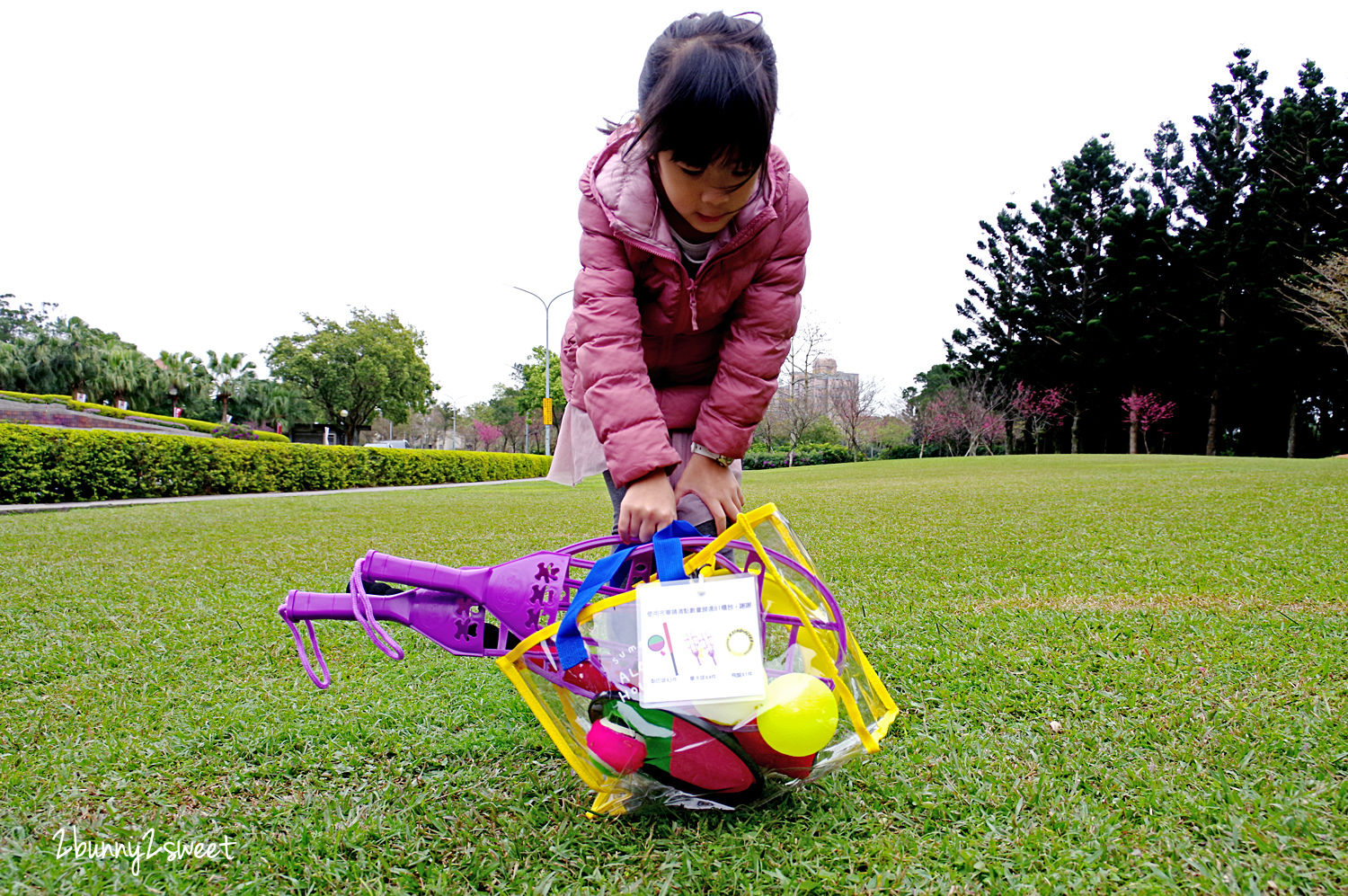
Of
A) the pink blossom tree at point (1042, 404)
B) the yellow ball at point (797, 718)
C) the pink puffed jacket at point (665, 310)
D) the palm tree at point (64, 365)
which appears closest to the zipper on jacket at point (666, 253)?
the pink puffed jacket at point (665, 310)

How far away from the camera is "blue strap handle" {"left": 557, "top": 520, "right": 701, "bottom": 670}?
3.87 ft

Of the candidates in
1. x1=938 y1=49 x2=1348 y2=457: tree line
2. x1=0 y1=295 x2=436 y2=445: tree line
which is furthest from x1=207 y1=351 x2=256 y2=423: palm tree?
x1=938 y1=49 x2=1348 y2=457: tree line

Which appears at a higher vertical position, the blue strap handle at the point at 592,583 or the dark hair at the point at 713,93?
the dark hair at the point at 713,93

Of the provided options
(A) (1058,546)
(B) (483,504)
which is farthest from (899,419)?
(A) (1058,546)

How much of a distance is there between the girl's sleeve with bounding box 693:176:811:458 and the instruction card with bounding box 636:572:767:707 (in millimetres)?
439

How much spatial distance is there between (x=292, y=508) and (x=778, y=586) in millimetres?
8255

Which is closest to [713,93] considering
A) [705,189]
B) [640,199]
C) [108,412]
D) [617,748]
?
[705,189]

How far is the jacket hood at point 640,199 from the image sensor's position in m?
1.39

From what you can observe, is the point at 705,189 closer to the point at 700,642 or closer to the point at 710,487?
the point at 710,487

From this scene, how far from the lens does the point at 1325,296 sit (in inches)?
660

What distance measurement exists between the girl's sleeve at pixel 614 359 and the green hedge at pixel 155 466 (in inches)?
407

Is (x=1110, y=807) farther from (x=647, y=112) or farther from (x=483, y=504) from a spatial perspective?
(x=483, y=504)

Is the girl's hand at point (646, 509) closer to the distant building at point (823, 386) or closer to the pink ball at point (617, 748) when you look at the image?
the pink ball at point (617, 748)

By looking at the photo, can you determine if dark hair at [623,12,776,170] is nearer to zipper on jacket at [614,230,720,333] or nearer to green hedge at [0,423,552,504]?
zipper on jacket at [614,230,720,333]
